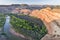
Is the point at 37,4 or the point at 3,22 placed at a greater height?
the point at 37,4

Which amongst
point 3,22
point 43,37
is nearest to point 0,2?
point 3,22

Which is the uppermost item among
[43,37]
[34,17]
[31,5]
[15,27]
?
[31,5]

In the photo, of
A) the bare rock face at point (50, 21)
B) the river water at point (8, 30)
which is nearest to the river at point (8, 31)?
the river water at point (8, 30)

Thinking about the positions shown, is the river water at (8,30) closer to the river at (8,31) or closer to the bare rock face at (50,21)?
the river at (8,31)

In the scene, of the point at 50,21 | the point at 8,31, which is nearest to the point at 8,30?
the point at 8,31

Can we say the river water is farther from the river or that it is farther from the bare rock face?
the bare rock face

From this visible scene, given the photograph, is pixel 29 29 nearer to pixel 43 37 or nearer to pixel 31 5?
pixel 43 37

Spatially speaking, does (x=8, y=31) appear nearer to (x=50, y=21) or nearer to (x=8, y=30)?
(x=8, y=30)

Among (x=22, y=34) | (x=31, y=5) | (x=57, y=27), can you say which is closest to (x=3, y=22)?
(x=22, y=34)

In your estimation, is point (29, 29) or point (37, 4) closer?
point (29, 29)

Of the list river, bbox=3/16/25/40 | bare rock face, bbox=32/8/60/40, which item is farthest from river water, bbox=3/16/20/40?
bare rock face, bbox=32/8/60/40

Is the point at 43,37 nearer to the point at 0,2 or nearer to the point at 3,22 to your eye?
the point at 3,22
